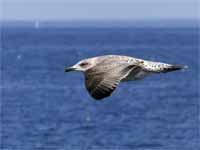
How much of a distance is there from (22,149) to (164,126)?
5.69 metres

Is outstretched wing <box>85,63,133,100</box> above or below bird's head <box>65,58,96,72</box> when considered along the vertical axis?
above

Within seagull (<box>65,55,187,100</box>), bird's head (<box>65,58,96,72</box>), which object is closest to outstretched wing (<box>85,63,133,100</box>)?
seagull (<box>65,55,187,100</box>)

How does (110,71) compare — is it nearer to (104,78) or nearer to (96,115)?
(104,78)

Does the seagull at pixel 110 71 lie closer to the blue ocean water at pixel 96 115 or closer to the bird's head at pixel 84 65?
the bird's head at pixel 84 65

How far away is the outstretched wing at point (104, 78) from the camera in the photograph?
952 cm

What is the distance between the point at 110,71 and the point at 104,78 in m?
0.21

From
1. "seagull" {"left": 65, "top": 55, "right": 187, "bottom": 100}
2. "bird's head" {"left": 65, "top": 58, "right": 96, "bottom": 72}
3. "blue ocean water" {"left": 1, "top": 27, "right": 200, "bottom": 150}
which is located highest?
"seagull" {"left": 65, "top": 55, "right": 187, "bottom": 100}

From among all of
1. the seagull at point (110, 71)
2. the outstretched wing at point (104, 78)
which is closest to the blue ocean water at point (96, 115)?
the seagull at point (110, 71)

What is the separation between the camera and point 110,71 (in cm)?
1002

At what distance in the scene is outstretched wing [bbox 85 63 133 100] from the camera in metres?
9.52

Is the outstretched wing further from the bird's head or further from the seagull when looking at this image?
the bird's head

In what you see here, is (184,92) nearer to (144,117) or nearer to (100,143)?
(144,117)

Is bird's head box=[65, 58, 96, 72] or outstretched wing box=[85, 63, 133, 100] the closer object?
outstretched wing box=[85, 63, 133, 100]

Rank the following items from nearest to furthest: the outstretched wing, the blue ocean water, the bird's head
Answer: the outstretched wing, the bird's head, the blue ocean water
